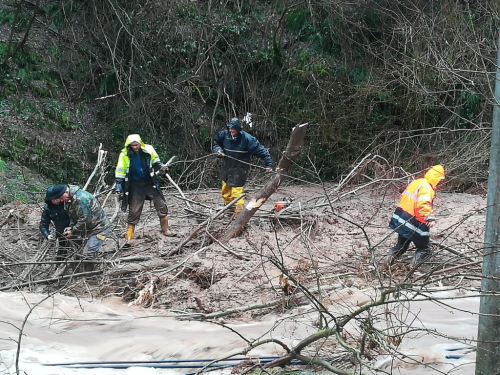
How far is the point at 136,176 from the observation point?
8445 mm

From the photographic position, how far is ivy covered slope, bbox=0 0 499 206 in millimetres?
14258

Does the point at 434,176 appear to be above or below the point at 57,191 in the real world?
above

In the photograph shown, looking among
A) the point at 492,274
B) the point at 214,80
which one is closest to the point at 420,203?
the point at 492,274

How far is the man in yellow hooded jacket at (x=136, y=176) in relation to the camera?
326 inches

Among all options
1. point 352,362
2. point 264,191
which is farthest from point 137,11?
point 352,362

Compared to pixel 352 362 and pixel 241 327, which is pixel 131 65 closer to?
pixel 241 327

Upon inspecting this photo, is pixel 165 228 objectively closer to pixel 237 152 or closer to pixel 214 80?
pixel 237 152

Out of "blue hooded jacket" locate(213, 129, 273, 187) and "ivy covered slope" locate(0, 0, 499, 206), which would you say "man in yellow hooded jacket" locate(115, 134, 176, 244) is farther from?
"ivy covered slope" locate(0, 0, 499, 206)

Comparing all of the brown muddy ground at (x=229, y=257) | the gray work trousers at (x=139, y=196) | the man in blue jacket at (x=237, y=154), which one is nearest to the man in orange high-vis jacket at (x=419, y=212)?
the brown muddy ground at (x=229, y=257)

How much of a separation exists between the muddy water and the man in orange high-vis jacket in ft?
3.77

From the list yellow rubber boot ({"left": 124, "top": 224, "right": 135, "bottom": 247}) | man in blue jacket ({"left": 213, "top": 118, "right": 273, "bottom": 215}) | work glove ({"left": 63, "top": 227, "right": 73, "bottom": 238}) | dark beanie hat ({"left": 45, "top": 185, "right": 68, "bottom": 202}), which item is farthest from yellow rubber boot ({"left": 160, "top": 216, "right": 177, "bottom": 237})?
dark beanie hat ({"left": 45, "top": 185, "right": 68, "bottom": 202})

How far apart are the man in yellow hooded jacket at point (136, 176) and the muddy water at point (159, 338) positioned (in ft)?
8.12

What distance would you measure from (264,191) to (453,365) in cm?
426

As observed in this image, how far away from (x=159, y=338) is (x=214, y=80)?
11.4m
